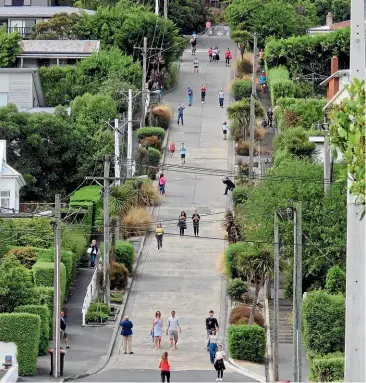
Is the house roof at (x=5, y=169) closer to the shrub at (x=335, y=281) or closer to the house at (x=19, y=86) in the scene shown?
the house at (x=19, y=86)

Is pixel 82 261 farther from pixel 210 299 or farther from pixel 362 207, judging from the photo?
pixel 362 207

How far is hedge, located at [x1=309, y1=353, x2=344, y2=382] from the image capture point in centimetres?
4966

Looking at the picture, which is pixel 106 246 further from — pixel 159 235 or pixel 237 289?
pixel 159 235

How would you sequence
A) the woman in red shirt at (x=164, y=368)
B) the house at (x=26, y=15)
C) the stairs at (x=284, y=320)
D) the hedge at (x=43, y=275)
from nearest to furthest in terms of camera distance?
the woman in red shirt at (x=164, y=368) → the stairs at (x=284, y=320) → the hedge at (x=43, y=275) → the house at (x=26, y=15)

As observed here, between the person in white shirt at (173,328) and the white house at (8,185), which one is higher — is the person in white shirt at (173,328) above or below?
below

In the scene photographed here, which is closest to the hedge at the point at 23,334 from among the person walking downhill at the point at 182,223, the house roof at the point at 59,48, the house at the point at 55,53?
the person walking downhill at the point at 182,223

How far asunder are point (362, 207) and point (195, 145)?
63559mm

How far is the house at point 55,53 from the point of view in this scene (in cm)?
11238

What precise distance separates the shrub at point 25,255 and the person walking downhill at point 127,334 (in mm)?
6774

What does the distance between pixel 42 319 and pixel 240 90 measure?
167ft

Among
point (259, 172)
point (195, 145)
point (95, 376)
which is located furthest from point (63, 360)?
point (195, 145)

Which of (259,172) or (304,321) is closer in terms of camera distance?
(304,321)

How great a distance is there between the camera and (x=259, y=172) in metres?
84.8

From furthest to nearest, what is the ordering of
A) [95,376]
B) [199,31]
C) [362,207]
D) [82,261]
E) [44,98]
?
[199,31]
[44,98]
[82,261]
[95,376]
[362,207]
